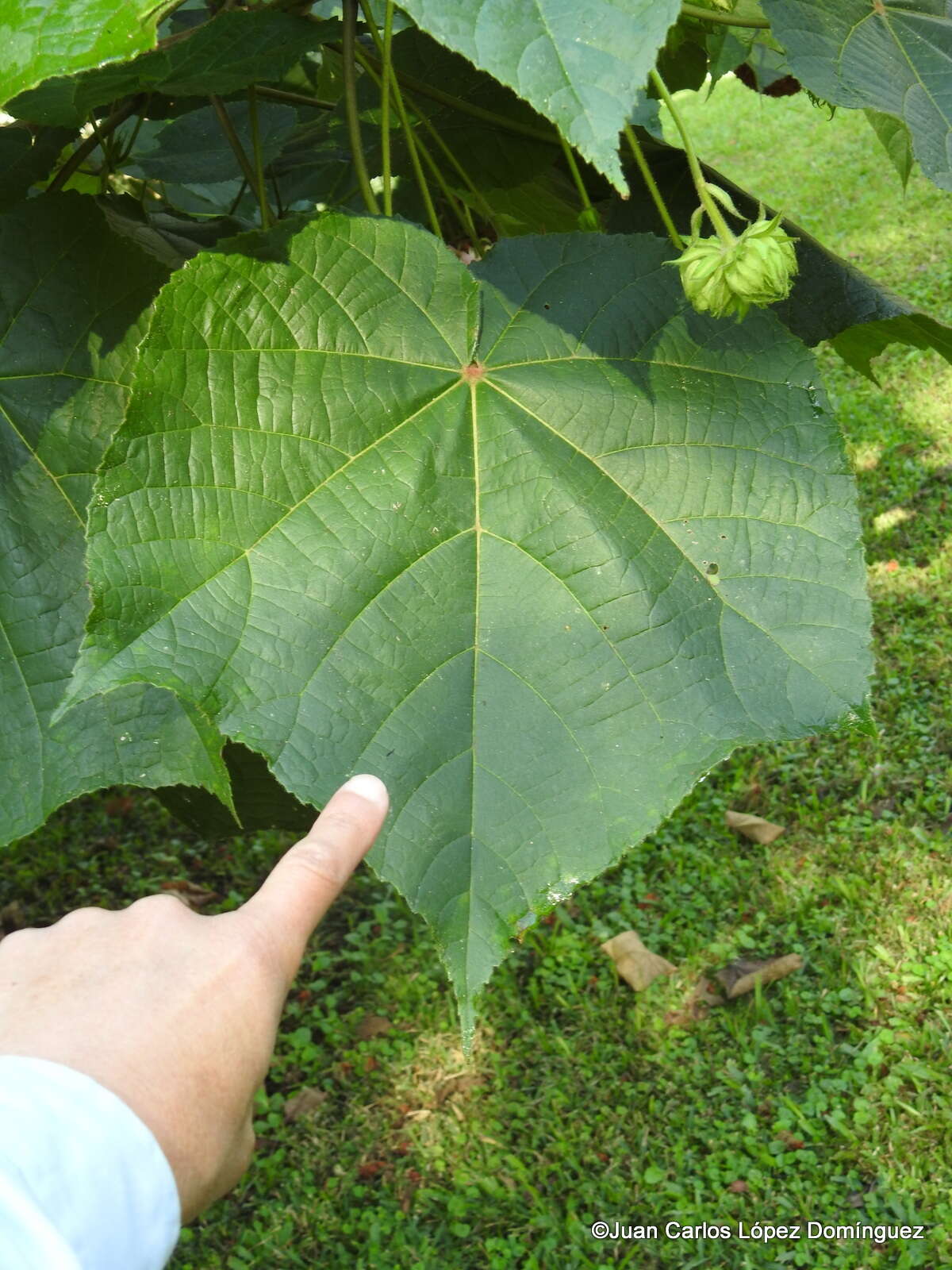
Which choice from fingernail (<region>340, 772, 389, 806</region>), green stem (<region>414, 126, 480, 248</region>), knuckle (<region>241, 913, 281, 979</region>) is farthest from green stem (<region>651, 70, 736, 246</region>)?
knuckle (<region>241, 913, 281, 979</region>)

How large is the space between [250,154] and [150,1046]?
1.43 m

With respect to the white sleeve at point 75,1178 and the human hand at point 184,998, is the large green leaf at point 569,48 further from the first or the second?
the white sleeve at point 75,1178

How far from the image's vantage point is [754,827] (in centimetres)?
329

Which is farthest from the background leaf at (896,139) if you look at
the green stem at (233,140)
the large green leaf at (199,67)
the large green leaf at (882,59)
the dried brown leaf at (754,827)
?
the dried brown leaf at (754,827)

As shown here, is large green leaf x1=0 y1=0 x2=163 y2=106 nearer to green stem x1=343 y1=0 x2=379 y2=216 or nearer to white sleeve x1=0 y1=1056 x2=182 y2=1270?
green stem x1=343 y1=0 x2=379 y2=216

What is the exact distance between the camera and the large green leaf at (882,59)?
1.02 meters

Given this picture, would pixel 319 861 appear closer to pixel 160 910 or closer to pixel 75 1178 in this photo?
pixel 160 910

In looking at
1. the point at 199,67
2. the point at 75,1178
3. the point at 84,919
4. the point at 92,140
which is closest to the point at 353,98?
the point at 199,67

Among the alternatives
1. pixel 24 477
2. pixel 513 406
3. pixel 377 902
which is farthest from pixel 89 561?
pixel 377 902

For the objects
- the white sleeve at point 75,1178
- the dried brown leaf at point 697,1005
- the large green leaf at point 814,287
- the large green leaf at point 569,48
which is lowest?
the dried brown leaf at point 697,1005

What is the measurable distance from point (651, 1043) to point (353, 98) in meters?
2.31

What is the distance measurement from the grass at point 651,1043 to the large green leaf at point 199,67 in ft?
7.26

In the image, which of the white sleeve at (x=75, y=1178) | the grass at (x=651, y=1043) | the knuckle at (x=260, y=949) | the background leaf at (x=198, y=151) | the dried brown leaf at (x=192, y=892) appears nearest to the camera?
the white sleeve at (x=75, y=1178)

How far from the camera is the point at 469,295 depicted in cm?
104
